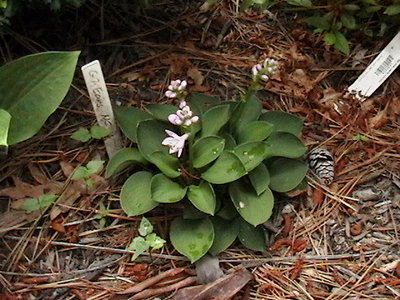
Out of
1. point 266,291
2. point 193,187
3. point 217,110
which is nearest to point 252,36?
point 217,110

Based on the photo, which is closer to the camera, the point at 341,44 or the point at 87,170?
the point at 87,170

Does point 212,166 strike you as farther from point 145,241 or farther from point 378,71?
point 378,71

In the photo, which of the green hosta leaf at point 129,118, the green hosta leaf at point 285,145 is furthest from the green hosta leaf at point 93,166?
the green hosta leaf at point 285,145

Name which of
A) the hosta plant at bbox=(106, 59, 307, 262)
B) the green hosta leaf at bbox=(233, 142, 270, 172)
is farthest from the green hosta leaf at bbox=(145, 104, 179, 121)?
the green hosta leaf at bbox=(233, 142, 270, 172)

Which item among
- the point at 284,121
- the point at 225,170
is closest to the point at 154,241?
the point at 225,170

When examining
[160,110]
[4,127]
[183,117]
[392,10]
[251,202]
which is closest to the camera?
[4,127]
